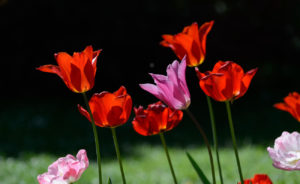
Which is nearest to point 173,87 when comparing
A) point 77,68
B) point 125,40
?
point 77,68

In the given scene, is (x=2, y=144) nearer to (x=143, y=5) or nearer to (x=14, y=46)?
(x=14, y=46)

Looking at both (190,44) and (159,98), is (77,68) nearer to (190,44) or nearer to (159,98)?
(159,98)

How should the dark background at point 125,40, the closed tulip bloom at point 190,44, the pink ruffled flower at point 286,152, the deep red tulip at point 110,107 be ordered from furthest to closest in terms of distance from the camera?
the dark background at point 125,40 → the closed tulip bloom at point 190,44 → the deep red tulip at point 110,107 → the pink ruffled flower at point 286,152

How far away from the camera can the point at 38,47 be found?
8.34 metres

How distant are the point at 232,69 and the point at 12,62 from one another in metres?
7.60

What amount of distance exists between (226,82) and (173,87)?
126 mm

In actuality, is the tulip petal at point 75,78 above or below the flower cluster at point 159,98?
above

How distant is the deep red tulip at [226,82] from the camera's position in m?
1.19

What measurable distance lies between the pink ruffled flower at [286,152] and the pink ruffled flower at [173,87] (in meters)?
0.24

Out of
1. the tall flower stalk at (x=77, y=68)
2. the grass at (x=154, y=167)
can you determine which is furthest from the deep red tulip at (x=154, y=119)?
the grass at (x=154, y=167)

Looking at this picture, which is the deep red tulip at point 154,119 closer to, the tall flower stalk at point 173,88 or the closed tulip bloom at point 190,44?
the tall flower stalk at point 173,88

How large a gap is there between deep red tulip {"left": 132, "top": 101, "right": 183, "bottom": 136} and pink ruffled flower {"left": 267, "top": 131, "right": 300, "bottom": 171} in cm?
27

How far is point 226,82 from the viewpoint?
119 centimetres

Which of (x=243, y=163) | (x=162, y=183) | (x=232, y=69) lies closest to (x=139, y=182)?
(x=162, y=183)
